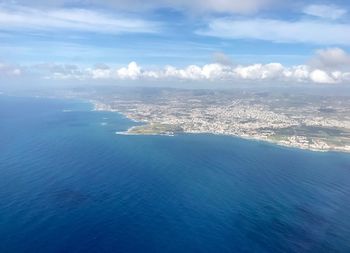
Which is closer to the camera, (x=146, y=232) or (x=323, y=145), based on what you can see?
(x=146, y=232)

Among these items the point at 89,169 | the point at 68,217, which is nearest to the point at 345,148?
the point at 89,169

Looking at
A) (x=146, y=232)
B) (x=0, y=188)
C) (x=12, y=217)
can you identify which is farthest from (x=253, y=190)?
(x=0, y=188)

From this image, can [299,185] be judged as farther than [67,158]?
No

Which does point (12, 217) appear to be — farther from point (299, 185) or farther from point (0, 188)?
point (299, 185)

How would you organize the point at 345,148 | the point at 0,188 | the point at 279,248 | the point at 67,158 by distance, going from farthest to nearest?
the point at 345,148 < the point at 67,158 < the point at 0,188 < the point at 279,248

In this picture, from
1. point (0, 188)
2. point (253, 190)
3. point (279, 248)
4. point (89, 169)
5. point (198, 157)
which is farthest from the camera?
point (198, 157)

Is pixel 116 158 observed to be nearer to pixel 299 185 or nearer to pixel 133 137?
pixel 133 137
